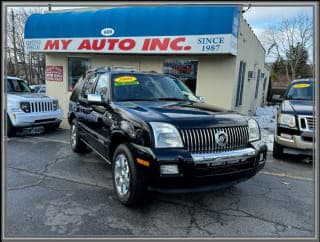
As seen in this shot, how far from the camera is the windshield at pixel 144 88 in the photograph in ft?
14.1

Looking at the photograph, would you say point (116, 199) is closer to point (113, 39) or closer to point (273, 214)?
point (273, 214)

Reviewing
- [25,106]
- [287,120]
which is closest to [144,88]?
[287,120]

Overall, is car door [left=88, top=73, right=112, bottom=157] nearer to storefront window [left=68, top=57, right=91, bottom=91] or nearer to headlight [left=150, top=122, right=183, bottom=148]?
headlight [left=150, top=122, right=183, bottom=148]

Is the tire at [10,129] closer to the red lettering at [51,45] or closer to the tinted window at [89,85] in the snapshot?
the tinted window at [89,85]

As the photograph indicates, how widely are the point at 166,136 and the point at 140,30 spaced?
6587 mm

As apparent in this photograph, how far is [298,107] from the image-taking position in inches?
236

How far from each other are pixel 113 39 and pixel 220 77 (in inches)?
155

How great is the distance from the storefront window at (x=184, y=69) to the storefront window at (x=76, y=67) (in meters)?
3.57

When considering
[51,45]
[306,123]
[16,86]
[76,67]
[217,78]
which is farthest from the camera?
[76,67]

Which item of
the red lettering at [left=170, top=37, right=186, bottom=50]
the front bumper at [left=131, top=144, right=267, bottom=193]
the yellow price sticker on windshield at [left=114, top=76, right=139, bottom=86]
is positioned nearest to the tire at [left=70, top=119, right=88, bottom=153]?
the yellow price sticker on windshield at [left=114, top=76, right=139, bottom=86]

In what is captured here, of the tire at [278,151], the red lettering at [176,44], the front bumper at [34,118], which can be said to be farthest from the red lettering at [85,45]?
the tire at [278,151]

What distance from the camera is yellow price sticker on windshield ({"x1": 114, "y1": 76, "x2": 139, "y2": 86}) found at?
4.39 meters

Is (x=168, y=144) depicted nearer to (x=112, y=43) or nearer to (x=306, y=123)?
(x=306, y=123)

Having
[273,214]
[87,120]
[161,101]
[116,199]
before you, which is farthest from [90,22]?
[273,214]
